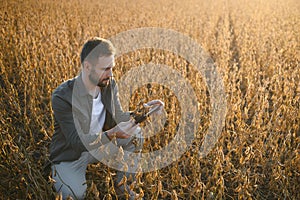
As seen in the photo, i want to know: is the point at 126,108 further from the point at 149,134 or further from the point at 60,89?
the point at 60,89

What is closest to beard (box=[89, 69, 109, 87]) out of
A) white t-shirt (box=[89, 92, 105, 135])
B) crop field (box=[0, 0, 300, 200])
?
white t-shirt (box=[89, 92, 105, 135])

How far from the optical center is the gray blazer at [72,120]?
5.86 ft

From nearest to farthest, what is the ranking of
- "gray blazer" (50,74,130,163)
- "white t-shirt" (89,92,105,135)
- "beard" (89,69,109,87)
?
"gray blazer" (50,74,130,163) → "beard" (89,69,109,87) → "white t-shirt" (89,92,105,135)

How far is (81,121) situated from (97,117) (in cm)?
20

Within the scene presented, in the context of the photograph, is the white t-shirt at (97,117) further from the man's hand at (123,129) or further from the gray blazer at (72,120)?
the man's hand at (123,129)

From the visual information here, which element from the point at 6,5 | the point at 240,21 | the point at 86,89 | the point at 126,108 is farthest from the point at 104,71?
the point at 6,5

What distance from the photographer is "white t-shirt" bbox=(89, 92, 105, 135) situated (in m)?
2.06

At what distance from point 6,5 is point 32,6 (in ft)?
2.39

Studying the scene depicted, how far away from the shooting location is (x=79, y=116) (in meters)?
1.91

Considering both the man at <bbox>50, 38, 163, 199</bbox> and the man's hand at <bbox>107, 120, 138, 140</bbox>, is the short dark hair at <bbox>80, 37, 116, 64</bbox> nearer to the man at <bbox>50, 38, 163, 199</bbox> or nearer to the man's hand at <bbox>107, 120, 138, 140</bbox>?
the man at <bbox>50, 38, 163, 199</bbox>

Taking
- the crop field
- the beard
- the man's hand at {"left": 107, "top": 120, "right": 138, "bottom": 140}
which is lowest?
the crop field

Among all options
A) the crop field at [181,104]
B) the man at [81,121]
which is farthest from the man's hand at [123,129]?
the crop field at [181,104]

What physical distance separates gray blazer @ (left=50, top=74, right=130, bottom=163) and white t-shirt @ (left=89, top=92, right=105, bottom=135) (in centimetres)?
5

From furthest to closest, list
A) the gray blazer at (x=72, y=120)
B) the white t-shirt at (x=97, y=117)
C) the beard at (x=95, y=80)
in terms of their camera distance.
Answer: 1. the white t-shirt at (x=97, y=117)
2. the beard at (x=95, y=80)
3. the gray blazer at (x=72, y=120)
